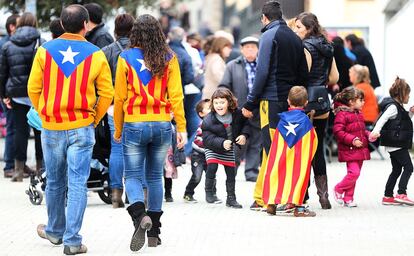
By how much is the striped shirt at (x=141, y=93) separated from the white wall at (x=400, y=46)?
1088 cm

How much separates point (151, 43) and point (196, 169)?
4.14 meters

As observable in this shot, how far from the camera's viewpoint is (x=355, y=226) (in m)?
12.0

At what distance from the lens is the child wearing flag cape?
12680 millimetres

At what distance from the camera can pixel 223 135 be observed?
45.5 ft

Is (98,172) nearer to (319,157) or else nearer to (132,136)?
(319,157)

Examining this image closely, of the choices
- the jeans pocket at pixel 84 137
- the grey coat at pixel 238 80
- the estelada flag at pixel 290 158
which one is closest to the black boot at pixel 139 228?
the jeans pocket at pixel 84 137

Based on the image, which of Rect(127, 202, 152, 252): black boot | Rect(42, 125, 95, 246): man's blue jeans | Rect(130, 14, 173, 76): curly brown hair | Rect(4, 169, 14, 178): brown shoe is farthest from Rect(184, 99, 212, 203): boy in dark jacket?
A: Rect(42, 125, 95, 246): man's blue jeans

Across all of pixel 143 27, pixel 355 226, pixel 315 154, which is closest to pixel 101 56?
pixel 143 27

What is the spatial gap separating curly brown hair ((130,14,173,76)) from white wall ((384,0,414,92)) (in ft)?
35.7

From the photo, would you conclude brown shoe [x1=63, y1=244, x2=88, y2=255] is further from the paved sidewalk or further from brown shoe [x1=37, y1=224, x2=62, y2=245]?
brown shoe [x1=37, y1=224, x2=62, y2=245]

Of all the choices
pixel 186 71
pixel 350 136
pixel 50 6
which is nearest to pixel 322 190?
pixel 350 136

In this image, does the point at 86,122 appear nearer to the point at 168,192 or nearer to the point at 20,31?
the point at 168,192

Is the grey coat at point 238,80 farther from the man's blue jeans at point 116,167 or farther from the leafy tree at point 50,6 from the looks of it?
the leafy tree at point 50,6

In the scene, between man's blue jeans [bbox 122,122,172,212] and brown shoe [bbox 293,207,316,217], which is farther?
brown shoe [bbox 293,207,316,217]
